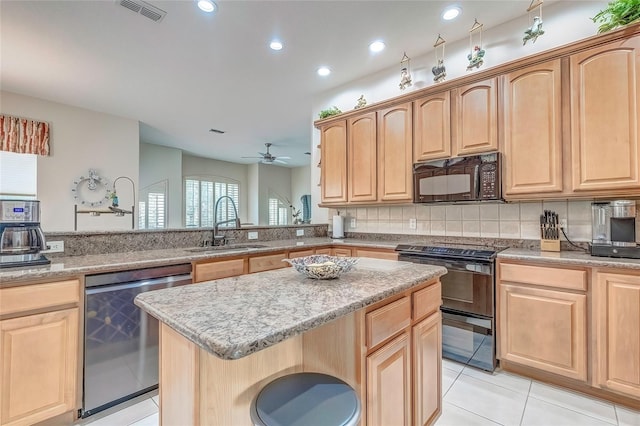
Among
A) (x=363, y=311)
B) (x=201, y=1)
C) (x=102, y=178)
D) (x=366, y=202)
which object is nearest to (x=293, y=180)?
(x=102, y=178)

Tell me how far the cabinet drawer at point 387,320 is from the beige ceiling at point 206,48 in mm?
2312

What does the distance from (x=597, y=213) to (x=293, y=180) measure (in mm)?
8066

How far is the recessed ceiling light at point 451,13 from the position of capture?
8.12 ft

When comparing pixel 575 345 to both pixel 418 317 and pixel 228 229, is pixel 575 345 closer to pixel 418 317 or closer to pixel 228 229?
pixel 418 317

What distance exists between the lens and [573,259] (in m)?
2.03

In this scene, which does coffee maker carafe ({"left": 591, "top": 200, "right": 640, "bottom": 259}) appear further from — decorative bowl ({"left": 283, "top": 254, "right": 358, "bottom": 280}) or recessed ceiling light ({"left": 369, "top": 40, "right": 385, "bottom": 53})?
recessed ceiling light ({"left": 369, "top": 40, "right": 385, "bottom": 53})

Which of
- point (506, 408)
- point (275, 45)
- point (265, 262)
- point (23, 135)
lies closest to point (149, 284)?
point (265, 262)

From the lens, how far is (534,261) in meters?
2.17

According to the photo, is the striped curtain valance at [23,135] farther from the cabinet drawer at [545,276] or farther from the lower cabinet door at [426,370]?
the cabinet drawer at [545,276]

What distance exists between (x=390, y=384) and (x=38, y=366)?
193cm

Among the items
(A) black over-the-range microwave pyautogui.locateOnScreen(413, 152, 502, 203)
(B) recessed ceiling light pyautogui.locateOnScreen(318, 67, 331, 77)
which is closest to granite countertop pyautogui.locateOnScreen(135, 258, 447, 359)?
(A) black over-the-range microwave pyautogui.locateOnScreen(413, 152, 502, 203)

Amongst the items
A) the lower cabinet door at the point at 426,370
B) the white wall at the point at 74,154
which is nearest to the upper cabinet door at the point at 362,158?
the lower cabinet door at the point at 426,370

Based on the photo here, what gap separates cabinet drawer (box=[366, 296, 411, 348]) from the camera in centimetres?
116

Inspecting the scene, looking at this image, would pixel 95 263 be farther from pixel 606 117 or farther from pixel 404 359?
pixel 606 117
